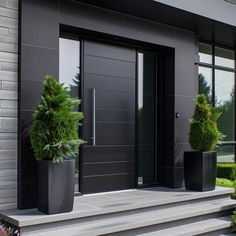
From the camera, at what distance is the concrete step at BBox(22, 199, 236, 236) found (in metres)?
4.44

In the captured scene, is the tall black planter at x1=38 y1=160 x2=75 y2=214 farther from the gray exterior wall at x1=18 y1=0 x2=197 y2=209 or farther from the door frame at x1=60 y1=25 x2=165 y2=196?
the door frame at x1=60 y1=25 x2=165 y2=196

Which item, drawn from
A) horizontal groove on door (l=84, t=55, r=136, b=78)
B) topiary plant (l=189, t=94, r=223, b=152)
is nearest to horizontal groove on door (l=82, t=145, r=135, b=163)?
topiary plant (l=189, t=94, r=223, b=152)

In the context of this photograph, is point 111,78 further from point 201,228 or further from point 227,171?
point 227,171

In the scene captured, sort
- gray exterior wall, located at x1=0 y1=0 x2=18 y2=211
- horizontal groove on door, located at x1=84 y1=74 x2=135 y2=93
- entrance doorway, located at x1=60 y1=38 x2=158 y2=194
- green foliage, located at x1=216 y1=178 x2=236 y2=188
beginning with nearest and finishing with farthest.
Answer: gray exterior wall, located at x1=0 y1=0 x2=18 y2=211, entrance doorway, located at x1=60 y1=38 x2=158 y2=194, horizontal groove on door, located at x1=84 y1=74 x2=135 y2=93, green foliage, located at x1=216 y1=178 x2=236 y2=188

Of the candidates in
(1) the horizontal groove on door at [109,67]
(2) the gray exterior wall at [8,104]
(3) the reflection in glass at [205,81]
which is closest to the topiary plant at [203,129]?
(1) the horizontal groove on door at [109,67]

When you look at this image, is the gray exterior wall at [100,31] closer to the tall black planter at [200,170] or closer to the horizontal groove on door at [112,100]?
the tall black planter at [200,170]

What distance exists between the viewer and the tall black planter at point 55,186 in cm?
451

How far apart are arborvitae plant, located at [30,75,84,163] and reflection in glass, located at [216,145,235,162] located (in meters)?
4.92

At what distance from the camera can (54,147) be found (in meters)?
4.55

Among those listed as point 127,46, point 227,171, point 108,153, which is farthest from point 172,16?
point 227,171

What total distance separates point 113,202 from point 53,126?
150 centimetres

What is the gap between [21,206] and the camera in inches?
191

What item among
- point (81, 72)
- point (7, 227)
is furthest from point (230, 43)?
point (7, 227)

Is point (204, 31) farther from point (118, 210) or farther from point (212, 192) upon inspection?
point (118, 210)
